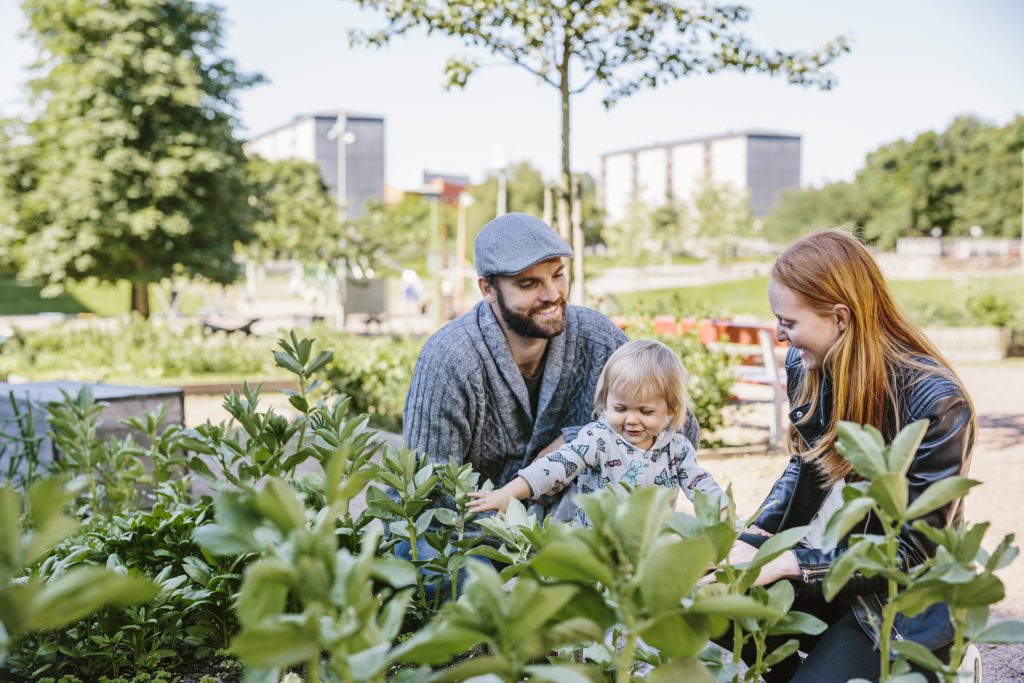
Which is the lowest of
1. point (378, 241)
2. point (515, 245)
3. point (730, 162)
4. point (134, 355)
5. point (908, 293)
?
point (134, 355)

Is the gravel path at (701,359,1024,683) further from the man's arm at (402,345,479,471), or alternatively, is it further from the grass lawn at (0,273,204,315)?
the grass lawn at (0,273,204,315)

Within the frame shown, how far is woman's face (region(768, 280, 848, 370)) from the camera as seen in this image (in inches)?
95.7

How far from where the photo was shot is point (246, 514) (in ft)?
3.15

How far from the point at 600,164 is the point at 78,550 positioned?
6240 inches

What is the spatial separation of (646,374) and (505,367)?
49 centimetres

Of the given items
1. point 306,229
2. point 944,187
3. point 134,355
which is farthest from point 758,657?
point 944,187

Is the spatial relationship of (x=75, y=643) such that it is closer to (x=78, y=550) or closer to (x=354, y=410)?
(x=78, y=550)

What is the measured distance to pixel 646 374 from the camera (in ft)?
10.4

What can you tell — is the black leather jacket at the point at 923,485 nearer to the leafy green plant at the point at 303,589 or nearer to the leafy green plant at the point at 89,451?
the leafy green plant at the point at 303,589

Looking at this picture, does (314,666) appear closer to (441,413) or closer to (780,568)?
(780,568)

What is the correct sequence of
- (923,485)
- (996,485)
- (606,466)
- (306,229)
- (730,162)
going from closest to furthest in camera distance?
(923,485), (606,466), (996,485), (306,229), (730,162)

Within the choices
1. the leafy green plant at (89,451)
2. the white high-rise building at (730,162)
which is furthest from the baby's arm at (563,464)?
the white high-rise building at (730,162)

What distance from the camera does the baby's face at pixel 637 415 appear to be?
10.5ft

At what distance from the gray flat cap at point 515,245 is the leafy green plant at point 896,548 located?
205 centimetres
